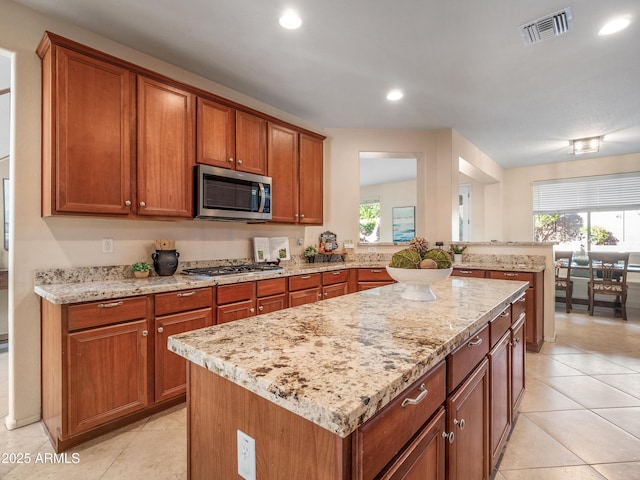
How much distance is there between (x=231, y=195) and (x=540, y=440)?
9.09 feet

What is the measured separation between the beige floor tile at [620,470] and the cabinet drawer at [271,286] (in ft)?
7.54

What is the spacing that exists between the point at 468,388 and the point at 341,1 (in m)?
2.22

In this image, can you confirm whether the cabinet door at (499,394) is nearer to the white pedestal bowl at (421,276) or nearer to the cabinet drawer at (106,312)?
the white pedestal bowl at (421,276)

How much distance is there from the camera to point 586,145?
15.1ft

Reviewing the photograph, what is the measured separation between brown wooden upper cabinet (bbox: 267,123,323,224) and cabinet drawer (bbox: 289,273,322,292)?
2.18 feet

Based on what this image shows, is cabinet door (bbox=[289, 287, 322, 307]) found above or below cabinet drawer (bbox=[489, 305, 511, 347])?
below

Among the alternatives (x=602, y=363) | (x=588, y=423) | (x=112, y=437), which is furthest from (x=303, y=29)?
(x=602, y=363)

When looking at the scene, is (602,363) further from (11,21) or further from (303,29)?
(11,21)

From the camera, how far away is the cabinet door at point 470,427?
104 centimetres

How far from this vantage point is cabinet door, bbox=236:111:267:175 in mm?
2930

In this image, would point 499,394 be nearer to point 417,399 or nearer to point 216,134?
point 417,399

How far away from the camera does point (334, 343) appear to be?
93 cm

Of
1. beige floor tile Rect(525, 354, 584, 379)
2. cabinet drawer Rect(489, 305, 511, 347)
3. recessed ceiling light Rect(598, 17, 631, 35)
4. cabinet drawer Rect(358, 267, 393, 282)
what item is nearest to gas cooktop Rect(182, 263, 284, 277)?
cabinet drawer Rect(358, 267, 393, 282)

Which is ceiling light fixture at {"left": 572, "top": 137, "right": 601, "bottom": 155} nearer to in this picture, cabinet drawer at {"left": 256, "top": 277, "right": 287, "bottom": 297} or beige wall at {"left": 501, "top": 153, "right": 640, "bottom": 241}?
beige wall at {"left": 501, "top": 153, "right": 640, "bottom": 241}
